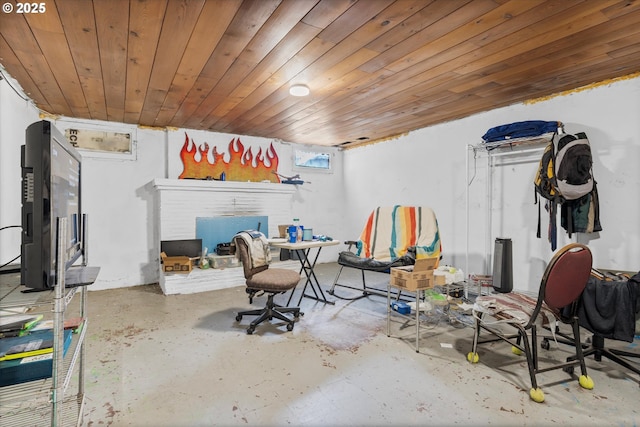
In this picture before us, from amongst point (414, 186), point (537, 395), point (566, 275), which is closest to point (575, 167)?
point (566, 275)

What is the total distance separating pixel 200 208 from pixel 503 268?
384cm

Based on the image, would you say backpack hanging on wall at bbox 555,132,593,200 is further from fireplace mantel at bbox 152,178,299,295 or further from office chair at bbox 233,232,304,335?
fireplace mantel at bbox 152,178,299,295

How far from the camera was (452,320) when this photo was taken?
2971mm

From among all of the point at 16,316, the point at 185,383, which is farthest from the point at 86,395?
the point at 16,316

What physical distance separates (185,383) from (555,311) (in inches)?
93.2

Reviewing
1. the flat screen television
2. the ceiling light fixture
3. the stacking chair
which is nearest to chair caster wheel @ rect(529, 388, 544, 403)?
the stacking chair

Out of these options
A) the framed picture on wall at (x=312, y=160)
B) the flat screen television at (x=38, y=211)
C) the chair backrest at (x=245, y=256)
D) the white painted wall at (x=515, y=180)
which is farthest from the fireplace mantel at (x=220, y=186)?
the flat screen television at (x=38, y=211)

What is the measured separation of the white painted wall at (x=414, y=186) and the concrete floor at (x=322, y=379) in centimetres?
119

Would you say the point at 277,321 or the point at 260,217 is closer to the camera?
the point at 277,321

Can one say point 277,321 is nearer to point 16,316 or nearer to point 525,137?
point 16,316

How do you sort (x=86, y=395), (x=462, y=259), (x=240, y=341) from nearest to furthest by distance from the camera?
(x=86, y=395), (x=240, y=341), (x=462, y=259)

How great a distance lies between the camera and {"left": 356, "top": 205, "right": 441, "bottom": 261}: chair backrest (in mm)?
3582

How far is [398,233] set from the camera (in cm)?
382

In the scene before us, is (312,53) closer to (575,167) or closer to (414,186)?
(575,167)
